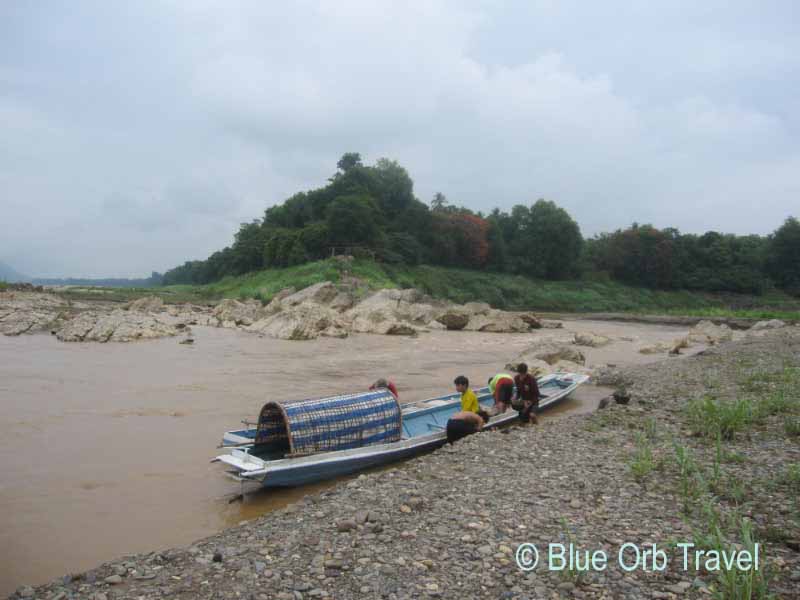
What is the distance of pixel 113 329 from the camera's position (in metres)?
26.1

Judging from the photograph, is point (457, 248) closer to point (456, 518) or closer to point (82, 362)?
point (82, 362)

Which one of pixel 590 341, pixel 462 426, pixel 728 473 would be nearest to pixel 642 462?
pixel 728 473

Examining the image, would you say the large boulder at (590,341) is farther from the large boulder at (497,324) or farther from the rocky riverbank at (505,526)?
the rocky riverbank at (505,526)

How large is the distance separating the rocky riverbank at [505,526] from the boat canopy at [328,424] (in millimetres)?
1327

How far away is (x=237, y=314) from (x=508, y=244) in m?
55.4

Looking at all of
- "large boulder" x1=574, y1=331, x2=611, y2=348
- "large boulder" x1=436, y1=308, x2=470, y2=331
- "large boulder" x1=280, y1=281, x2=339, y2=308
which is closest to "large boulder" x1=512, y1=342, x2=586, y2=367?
"large boulder" x1=574, y1=331, x2=611, y2=348

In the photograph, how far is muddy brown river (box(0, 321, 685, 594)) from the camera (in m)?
6.95

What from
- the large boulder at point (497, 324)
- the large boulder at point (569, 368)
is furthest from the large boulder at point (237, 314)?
the large boulder at point (569, 368)

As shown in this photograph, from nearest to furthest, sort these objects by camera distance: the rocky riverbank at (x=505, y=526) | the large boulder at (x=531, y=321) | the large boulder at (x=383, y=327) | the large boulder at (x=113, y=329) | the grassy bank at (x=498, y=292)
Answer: the rocky riverbank at (x=505, y=526) → the large boulder at (x=113, y=329) → the large boulder at (x=383, y=327) → the large boulder at (x=531, y=321) → the grassy bank at (x=498, y=292)

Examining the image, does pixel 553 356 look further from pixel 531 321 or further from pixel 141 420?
pixel 531 321

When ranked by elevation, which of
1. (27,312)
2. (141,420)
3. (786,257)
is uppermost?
(786,257)

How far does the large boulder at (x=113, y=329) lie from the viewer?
2539 centimetres

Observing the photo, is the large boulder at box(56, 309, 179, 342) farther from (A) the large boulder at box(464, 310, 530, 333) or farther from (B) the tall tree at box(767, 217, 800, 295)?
(B) the tall tree at box(767, 217, 800, 295)

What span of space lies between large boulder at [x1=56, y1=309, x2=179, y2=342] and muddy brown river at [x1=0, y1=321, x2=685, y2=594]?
3.21ft
